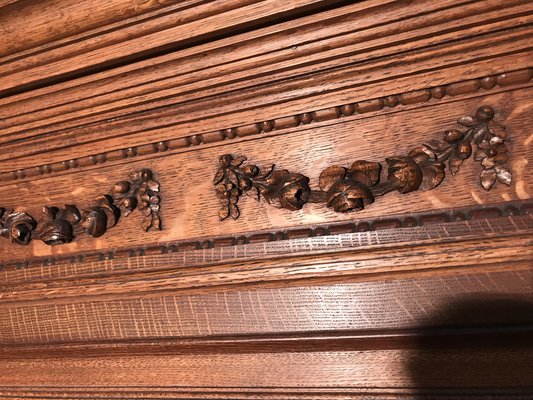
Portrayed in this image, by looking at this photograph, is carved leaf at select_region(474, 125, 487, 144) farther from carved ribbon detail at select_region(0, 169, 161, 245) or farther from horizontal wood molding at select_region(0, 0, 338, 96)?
carved ribbon detail at select_region(0, 169, 161, 245)

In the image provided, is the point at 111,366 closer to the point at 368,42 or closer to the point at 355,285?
the point at 355,285

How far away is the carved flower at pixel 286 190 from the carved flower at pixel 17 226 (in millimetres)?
371

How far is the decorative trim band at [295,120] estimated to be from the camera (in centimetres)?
49

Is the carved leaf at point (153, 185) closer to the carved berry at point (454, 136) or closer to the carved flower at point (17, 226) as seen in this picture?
the carved flower at point (17, 226)

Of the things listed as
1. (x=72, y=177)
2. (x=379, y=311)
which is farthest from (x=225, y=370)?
(x=72, y=177)

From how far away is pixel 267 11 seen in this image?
0.49 m

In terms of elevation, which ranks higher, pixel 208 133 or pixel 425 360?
pixel 208 133

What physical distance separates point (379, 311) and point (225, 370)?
206 mm

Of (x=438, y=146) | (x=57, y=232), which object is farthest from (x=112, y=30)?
(x=438, y=146)

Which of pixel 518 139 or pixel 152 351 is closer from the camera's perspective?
pixel 518 139

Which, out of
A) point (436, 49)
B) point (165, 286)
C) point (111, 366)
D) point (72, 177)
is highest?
point (436, 49)

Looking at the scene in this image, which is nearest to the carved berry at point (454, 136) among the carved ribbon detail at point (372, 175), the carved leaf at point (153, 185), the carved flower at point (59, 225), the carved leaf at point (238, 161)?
the carved ribbon detail at point (372, 175)

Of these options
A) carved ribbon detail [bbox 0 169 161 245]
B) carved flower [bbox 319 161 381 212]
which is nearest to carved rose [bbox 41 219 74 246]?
carved ribbon detail [bbox 0 169 161 245]

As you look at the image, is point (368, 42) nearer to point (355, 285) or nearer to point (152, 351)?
point (355, 285)
